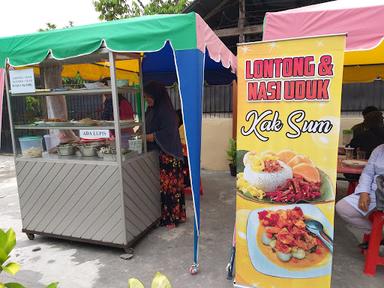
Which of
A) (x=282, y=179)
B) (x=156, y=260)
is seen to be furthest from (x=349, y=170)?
(x=156, y=260)

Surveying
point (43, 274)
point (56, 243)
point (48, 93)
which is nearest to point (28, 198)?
point (56, 243)

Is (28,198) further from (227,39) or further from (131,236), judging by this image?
(227,39)

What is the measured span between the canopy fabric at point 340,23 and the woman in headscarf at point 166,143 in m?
1.48

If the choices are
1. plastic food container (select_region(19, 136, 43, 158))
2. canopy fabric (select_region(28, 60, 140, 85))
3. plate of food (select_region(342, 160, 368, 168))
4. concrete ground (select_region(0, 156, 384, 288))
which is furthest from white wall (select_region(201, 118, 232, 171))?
plastic food container (select_region(19, 136, 43, 158))

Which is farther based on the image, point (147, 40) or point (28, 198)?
point (28, 198)

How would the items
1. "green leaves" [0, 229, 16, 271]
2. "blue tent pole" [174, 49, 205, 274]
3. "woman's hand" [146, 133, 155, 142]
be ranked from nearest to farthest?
"green leaves" [0, 229, 16, 271] < "blue tent pole" [174, 49, 205, 274] < "woman's hand" [146, 133, 155, 142]

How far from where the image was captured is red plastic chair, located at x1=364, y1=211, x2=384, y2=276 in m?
2.58

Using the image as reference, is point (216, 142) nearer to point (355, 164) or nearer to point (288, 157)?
point (355, 164)

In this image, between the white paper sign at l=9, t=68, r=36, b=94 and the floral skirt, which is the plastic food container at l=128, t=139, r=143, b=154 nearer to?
the floral skirt

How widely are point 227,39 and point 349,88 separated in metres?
3.14

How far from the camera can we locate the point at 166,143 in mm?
3514

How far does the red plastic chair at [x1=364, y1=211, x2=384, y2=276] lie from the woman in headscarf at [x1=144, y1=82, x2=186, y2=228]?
2.08 m

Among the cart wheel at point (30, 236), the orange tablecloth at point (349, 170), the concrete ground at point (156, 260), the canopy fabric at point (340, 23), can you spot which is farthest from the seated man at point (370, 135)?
the cart wheel at point (30, 236)

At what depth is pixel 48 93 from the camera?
3273mm
